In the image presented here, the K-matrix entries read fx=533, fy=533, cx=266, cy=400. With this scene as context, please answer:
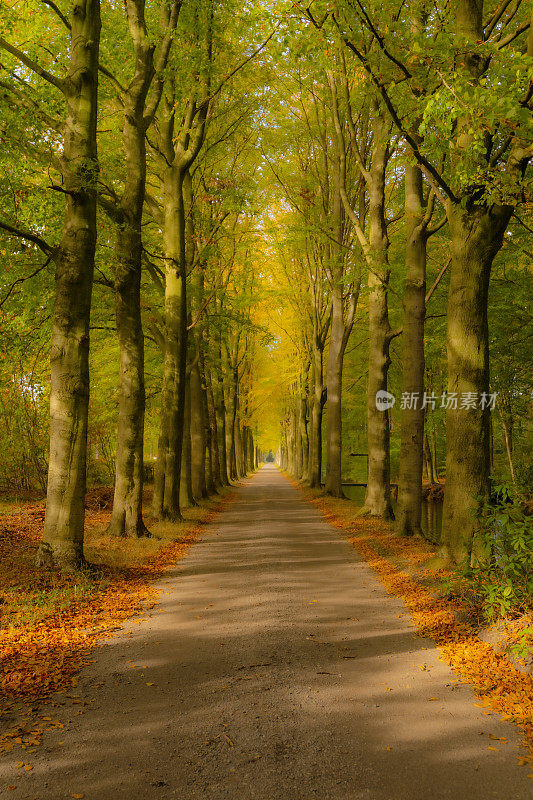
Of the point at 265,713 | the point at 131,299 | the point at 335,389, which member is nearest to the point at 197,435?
the point at 335,389

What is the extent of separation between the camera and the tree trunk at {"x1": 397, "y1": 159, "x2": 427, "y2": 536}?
425 inches

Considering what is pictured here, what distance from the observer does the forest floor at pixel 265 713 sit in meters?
2.98

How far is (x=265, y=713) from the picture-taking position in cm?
377

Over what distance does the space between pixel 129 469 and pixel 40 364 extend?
556 cm

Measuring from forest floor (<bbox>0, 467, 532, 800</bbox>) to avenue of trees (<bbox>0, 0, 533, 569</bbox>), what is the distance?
1834mm

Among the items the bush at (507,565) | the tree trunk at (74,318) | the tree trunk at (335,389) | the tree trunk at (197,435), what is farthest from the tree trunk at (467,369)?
the tree trunk at (335,389)

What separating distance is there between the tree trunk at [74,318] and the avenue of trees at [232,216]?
0.10 ft

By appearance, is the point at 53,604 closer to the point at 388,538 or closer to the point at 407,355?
the point at 388,538

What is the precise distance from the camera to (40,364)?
14477 millimetres

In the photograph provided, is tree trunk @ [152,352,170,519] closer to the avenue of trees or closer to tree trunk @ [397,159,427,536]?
the avenue of trees

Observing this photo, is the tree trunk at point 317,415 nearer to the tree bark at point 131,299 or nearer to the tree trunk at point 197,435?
the tree trunk at point 197,435

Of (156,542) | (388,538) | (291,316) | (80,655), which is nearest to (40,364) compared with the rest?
(156,542)

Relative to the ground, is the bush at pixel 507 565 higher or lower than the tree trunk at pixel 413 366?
lower

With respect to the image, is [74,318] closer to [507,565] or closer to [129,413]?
[129,413]
